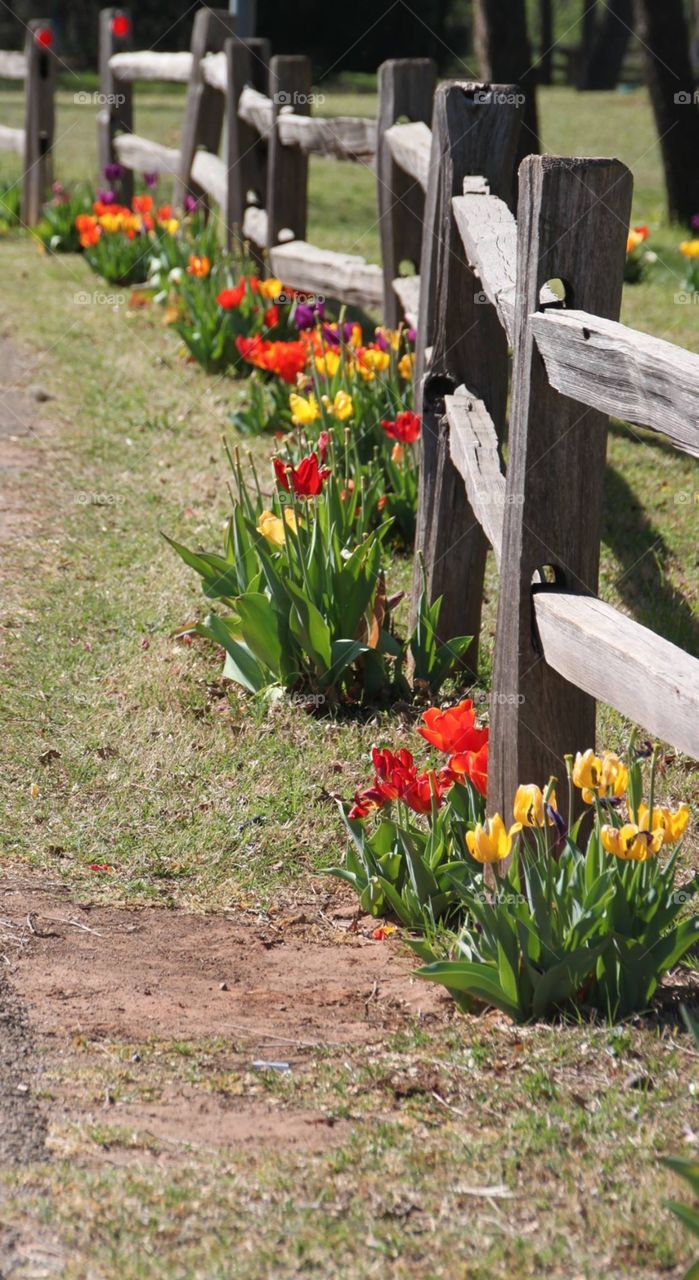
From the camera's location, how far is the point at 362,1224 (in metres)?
2.00

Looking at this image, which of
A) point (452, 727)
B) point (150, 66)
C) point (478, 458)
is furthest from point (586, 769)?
point (150, 66)

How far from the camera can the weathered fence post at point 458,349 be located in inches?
155

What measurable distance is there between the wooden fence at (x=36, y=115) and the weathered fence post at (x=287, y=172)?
5013 mm

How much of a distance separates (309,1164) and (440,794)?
1.04 meters

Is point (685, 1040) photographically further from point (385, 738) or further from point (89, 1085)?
point (385, 738)

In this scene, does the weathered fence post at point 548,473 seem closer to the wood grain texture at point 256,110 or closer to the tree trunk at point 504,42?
the wood grain texture at point 256,110

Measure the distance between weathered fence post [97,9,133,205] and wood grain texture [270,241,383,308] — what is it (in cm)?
438

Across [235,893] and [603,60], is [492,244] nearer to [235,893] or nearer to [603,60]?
[235,893]

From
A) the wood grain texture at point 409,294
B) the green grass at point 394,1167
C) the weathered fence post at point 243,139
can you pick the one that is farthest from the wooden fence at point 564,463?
the weathered fence post at point 243,139

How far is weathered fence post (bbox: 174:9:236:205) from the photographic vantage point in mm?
9219

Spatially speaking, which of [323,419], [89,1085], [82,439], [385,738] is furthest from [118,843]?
[82,439]

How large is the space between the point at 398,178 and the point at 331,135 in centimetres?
102

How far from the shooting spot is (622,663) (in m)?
2.37

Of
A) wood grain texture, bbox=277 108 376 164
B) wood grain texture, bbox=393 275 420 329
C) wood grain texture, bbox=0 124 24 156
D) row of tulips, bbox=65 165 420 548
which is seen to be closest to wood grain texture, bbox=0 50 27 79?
wood grain texture, bbox=0 124 24 156
